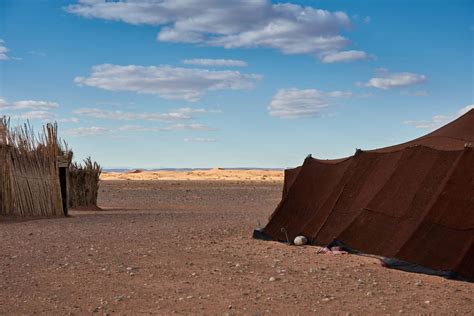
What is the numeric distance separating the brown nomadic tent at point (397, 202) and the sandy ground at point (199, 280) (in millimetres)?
465

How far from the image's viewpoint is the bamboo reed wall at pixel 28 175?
52.4ft

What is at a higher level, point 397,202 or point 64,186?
point 64,186

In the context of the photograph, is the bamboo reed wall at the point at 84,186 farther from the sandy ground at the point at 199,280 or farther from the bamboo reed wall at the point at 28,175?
the sandy ground at the point at 199,280

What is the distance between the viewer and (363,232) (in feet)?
33.9

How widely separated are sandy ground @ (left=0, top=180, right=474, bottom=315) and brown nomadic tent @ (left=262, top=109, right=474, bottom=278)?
465 millimetres

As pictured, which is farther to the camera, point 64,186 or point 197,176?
point 197,176

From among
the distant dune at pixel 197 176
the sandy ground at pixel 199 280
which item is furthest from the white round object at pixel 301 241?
the distant dune at pixel 197 176

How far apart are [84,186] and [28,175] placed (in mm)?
4253

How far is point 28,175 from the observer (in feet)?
54.0

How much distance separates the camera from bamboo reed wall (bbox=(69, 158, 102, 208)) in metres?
20.4

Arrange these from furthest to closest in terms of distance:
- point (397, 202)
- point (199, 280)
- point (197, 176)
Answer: point (197, 176) → point (397, 202) → point (199, 280)

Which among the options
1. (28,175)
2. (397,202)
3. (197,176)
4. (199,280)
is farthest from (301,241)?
(197,176)

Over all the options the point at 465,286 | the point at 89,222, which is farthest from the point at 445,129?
the point at 89,222

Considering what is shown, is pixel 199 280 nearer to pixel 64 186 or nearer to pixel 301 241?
pixel 301 241
